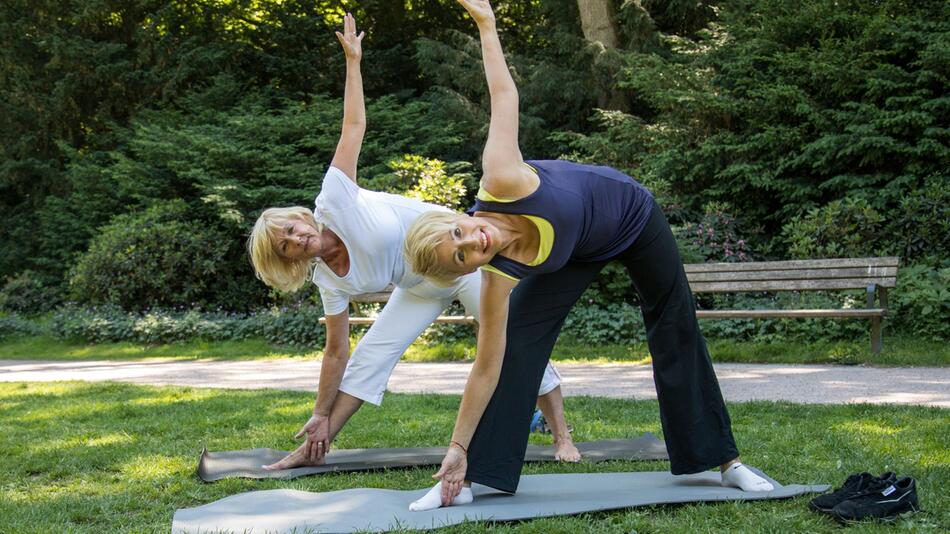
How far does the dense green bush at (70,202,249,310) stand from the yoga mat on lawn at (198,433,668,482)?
28.3ft

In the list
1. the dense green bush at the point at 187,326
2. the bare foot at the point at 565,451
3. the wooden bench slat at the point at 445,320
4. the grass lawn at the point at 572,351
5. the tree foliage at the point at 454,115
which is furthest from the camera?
the dense green bush at the point at 187,326

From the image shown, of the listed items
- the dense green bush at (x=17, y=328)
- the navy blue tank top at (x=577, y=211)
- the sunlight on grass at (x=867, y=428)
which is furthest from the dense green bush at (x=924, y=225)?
the dense green bush at (x=17, y=328)

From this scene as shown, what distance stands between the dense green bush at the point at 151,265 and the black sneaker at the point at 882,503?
10.9 m

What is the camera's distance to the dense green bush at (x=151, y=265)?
41.4 ft

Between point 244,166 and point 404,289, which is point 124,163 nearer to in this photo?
point 244,166

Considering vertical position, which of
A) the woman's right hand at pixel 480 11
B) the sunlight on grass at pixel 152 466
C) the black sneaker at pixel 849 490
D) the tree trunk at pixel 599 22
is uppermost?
the tree trunk at pixel 599 22

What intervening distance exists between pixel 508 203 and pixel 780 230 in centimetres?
922

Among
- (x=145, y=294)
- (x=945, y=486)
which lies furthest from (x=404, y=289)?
(x=145, y=294)

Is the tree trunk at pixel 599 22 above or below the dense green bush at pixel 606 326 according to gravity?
above

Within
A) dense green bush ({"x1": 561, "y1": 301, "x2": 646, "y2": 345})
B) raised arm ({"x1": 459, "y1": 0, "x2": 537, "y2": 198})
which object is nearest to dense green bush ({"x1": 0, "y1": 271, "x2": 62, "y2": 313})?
dense green bush ({"x1": 561, "y1": 301, "x2": 646, "y2": 345})

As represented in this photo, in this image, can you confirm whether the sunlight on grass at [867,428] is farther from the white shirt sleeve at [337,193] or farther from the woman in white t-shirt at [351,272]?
the white shirt sleeve at [337,193]

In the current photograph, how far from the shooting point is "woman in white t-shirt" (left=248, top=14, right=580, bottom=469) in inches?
146

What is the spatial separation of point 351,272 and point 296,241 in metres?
0.30

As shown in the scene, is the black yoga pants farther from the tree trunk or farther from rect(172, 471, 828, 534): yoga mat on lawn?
the tree trunk
